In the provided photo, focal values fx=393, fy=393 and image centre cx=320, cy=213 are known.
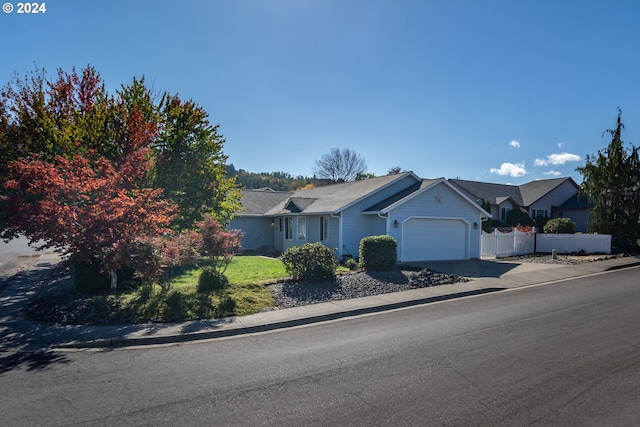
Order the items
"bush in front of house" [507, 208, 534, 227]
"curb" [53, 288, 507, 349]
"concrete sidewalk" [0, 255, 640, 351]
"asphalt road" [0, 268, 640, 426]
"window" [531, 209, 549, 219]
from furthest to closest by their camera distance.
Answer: "window" [531, 209, 549, 219] → "bush in front of house" [507, 208, 534, 227] → "concrete sidewalk" [0, 255, 640, 351] → "curb" [53, 288, 507, 349] → "asphalt road" [0, 268, 640, 426]

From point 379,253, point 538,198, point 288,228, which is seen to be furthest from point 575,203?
point 379,253

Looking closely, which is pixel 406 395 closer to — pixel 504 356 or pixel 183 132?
pixel 504 356

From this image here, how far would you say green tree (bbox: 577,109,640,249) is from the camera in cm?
2500

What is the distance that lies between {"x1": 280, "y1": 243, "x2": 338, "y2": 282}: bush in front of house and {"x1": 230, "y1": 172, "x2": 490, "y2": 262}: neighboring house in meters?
5.80

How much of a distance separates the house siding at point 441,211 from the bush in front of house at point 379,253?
353 centimetres

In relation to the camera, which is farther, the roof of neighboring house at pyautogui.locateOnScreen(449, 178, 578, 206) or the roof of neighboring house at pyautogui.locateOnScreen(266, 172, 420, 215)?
the roof of neighboring house at pyautogui.locateOnScreen(449, 178, 578, 206)

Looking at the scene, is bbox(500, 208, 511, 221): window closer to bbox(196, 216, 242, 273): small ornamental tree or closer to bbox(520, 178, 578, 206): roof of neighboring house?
bbox(520, 178, 578, 206): roof of neighboring house

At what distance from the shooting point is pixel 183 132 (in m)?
17.8

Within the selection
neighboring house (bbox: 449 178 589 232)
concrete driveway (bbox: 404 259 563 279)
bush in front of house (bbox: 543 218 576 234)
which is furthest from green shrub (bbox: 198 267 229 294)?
neighboring house (bbox: 449 178 589 232)

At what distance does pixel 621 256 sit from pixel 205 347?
79.0 ft

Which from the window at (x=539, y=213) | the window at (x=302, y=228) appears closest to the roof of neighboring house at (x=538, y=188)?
the window at (x=539, y=213)

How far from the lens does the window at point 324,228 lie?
2133 cm

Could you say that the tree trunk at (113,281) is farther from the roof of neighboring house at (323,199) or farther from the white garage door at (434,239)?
the white garage door at (434,239)

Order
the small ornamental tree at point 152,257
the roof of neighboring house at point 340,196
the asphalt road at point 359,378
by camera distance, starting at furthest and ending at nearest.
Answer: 1. the roof of neighboring house at point 340,196
2. the small ornamental tree at point 152,257
3. the asphalt road at point 359,378
